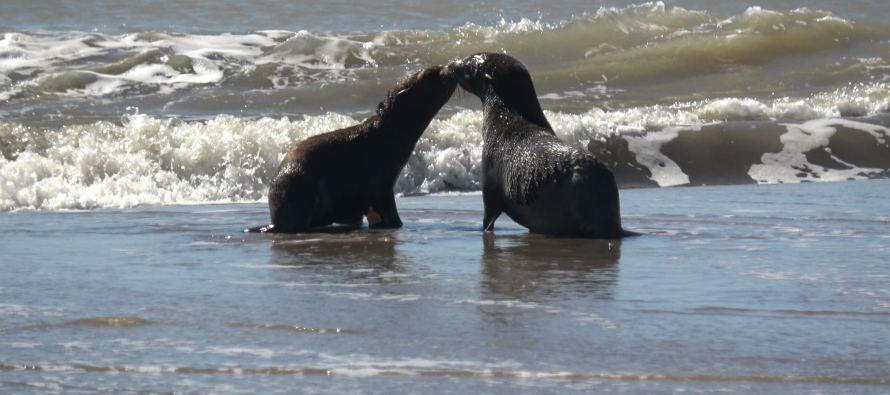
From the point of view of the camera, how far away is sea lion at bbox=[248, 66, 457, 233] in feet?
22.7

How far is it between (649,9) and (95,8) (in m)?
12.7

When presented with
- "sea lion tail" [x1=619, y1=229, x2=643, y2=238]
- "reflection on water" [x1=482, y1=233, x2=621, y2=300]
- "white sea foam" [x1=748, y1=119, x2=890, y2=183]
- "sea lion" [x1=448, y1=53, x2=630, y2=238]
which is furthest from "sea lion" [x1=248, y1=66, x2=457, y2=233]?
"white sea foam" [x1=748, y1=119, x2=890, y2=183]

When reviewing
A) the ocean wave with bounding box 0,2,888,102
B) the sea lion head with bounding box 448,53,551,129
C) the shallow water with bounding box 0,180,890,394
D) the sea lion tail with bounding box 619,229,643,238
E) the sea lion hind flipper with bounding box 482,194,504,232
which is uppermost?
the ocean wave with bounding box 0,2,888,102

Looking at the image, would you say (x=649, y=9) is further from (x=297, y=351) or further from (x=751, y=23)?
(x=297, y=351)

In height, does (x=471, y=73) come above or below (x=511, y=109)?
above

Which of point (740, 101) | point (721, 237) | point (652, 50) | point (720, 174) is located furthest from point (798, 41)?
point (721, 237)

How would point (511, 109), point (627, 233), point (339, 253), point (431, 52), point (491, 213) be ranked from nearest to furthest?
point (339, 253) → point (627, 233) → point (491, 213) → point (511, 109) → point (431, 52)

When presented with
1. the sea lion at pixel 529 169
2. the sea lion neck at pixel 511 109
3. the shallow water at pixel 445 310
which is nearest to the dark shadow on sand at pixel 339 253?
the shallow water at pixel 445 310

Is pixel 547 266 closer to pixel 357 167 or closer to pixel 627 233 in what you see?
pixel 627 233

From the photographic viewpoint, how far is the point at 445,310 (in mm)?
4137

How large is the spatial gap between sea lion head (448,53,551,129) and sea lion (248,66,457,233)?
0.17 m

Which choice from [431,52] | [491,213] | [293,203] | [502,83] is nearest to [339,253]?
[293,203]

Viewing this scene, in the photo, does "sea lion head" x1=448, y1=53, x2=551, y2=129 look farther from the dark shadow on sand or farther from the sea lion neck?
the dark shadow on sand

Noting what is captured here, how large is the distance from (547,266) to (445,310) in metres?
1.25
